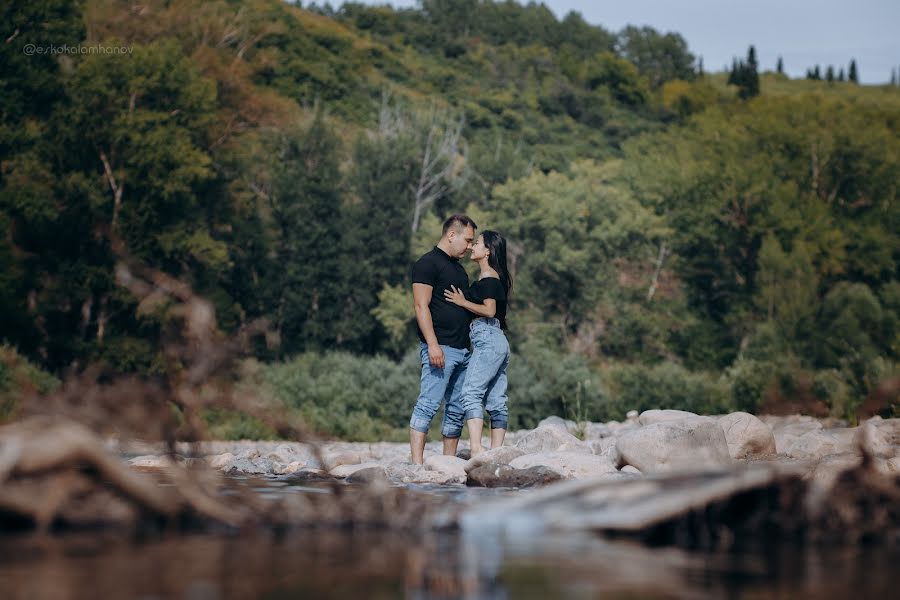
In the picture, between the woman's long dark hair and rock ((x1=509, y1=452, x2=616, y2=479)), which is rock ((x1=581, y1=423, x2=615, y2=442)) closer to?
the woman's long dark hair

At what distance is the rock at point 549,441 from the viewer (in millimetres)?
11298

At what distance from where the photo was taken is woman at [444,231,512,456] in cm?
966

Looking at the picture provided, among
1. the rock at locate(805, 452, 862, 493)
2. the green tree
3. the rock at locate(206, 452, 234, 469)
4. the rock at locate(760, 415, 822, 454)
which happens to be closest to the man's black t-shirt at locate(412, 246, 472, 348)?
the rock at locate(206, 452, 234, 469)

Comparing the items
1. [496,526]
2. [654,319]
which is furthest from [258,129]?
[496,526]

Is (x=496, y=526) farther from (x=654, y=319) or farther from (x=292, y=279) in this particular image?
(x=654, y=319)

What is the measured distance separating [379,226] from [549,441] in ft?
84.0

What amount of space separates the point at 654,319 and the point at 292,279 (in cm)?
1462

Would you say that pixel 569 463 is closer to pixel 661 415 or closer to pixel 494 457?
pixel 494 457

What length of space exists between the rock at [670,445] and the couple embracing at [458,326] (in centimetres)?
137

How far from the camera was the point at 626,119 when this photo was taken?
80.2 meters

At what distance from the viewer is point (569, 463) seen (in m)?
9.12

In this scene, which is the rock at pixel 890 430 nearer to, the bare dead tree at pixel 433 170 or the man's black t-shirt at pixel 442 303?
the man's black t-shirt at pixel 442 303

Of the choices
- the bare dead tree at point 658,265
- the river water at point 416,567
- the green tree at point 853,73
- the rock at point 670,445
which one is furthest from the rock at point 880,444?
the green tree at point 853,73

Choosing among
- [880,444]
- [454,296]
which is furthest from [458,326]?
[880,444]
